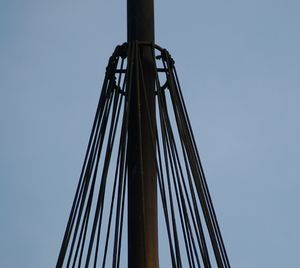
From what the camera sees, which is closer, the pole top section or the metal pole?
the metal pole

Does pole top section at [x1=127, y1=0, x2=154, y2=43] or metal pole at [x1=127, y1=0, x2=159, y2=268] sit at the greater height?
pole top section at [x1=127, y1=0, x2=154, y2=43]

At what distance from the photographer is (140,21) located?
176 inches

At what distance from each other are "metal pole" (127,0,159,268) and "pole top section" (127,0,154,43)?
0.5 inches

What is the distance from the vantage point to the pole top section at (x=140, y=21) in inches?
175

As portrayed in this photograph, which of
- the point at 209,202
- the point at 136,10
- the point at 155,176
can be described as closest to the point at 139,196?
the point at 155,176

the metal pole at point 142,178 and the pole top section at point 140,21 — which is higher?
the pole top section at point 140,21

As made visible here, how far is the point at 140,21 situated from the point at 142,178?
109 centimetres

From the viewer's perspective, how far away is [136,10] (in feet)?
14.7

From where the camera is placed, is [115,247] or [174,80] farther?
[174,80]

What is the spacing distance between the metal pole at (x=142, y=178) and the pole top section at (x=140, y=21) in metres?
0.01

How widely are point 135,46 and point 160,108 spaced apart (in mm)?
434

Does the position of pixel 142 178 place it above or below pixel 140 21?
below

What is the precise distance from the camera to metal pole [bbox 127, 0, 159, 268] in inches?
157

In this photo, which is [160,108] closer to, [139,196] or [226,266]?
[139,196]
